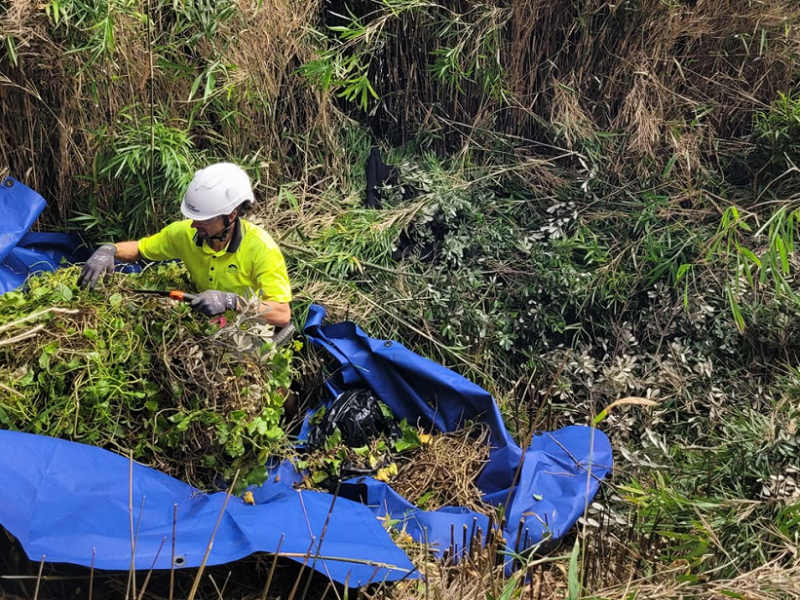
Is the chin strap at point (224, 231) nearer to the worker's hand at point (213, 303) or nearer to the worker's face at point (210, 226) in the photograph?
the worker's face at point (210, 226)

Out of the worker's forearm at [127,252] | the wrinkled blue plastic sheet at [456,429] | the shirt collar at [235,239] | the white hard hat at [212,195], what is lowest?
the wrinkled blue plastic sheet at [456,429]

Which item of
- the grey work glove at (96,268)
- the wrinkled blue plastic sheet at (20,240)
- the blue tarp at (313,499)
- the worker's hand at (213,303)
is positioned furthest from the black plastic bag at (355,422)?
the wrinkled blue plastic sheet at (20,240)

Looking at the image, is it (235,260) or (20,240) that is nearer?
(235,260)

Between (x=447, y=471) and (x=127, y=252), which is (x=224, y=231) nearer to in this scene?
(x=127, y=252)

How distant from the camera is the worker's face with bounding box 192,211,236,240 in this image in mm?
3266

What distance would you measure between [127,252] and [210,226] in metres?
0.54

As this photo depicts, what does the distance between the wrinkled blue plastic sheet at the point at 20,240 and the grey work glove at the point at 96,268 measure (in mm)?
488

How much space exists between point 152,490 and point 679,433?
103 inches

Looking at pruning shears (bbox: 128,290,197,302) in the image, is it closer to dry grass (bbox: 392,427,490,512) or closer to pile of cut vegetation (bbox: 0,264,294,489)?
pile of cut vegetation (bbox: 0,264,294,489)

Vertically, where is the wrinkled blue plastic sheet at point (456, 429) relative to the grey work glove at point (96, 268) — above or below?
below

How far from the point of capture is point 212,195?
10.6 ft

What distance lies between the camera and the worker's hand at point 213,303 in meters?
3.05

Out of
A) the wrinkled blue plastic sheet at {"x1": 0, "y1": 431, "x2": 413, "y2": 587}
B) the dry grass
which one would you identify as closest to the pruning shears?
the wrinkled blue plastic sheet at {"x1": 0, "y1": 431, "x2": 413, "y2": 587}

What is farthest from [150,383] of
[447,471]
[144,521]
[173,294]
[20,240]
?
[447,471]
